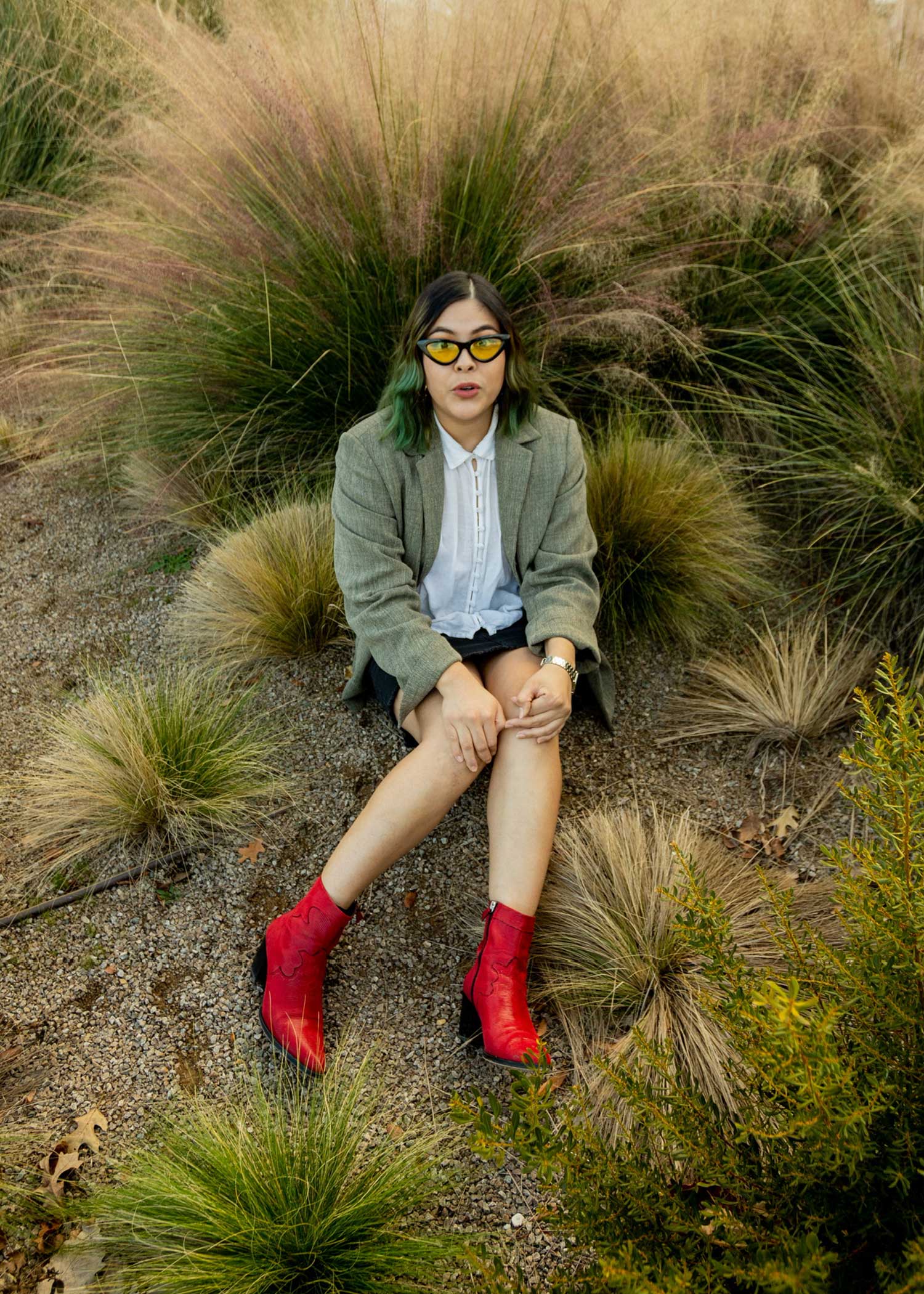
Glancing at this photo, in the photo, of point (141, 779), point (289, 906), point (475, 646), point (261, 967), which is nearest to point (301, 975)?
point (261, 967)

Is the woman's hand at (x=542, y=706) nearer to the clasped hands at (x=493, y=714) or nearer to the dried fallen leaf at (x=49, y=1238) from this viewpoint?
the clasped hands at (x=493, y=714)

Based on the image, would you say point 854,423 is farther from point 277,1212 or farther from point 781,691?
point 277,1212

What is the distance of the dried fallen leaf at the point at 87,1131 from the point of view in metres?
1.87

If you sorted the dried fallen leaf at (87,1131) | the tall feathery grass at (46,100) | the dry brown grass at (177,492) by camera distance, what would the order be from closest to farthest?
the dried fallen leaf at (87,1131), the dry brown grass at (177,492), the tall feathery grass at (46,100)

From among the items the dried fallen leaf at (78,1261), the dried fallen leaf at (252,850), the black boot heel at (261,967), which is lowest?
the dried fallen leaf at (252,850)

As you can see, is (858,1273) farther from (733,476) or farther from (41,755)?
(733,476)

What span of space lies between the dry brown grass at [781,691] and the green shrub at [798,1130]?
55.7 inches

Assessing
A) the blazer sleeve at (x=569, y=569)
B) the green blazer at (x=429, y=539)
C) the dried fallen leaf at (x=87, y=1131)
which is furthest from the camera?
the blazer sleeve at (x=569, y=569)

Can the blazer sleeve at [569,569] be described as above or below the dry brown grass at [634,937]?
above

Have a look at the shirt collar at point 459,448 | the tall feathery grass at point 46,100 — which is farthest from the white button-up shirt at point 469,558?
the tall feathery grass at point 46,100

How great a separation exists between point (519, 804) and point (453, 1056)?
555 mm

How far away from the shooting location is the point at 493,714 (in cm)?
215

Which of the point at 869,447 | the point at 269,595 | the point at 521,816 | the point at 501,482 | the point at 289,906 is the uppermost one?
the point at 501,482

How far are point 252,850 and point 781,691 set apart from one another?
5.13 ft
